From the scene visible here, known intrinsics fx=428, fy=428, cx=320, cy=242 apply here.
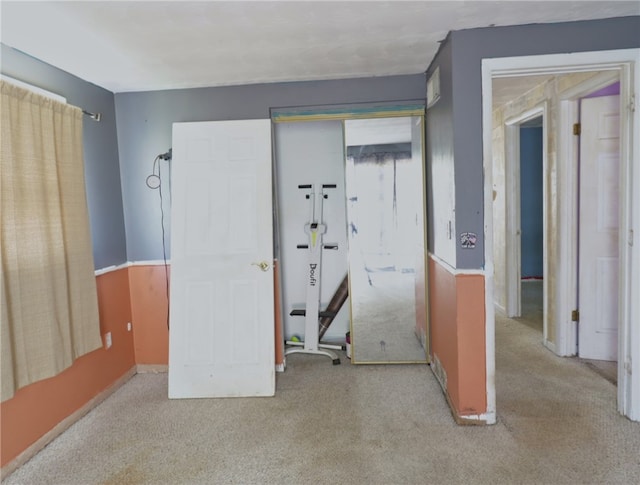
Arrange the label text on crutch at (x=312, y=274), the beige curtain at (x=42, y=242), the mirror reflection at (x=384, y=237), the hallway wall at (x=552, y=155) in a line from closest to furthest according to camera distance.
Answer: the beige curtain at (x=42, y=242), the hallway wall at (x=552, y=155), the mirror reflection at (x=384, y=237), the label text on crutch at (x=312, y=274)

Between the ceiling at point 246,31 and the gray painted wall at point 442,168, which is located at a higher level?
the ceiling at point 246,31

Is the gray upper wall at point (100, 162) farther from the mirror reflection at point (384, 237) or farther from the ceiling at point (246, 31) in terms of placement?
the mirror reflection at point (384, 237)

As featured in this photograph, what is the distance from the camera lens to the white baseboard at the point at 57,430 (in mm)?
2213

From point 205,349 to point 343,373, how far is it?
106 centimetres

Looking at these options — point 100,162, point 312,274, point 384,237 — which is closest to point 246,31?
point 100,162

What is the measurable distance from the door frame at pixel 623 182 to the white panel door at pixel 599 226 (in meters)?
0.93

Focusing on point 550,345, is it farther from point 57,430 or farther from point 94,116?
point 94,116

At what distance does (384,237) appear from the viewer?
354 centimetres

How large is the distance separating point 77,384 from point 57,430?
294mm

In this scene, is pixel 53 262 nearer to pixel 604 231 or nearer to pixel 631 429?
pixel 631 429

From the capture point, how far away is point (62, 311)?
2.47 meters

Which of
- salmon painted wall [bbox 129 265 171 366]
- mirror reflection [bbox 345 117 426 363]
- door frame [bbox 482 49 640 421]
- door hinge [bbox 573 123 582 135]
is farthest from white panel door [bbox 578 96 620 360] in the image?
salmon painted wall [bbox 129 265 171 366]

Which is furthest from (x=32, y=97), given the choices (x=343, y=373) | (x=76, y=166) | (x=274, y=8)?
(x=343, y=373)

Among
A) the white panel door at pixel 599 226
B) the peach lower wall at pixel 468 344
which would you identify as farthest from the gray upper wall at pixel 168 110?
the peach lower wall at pixel 468 344
